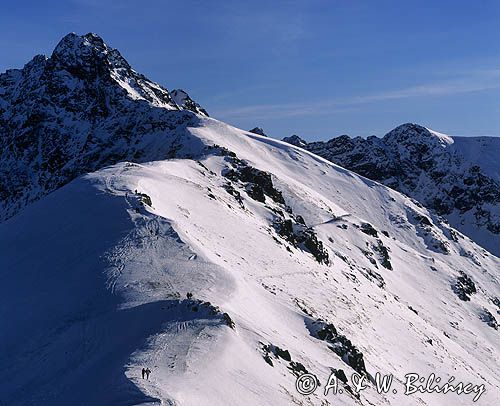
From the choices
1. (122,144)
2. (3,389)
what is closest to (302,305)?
(3,389)

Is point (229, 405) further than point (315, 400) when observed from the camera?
No

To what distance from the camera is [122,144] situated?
104m

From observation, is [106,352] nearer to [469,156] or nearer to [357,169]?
[357,169]

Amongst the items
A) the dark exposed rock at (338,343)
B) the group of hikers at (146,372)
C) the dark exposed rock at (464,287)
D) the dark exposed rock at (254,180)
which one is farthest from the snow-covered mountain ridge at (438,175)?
the group of hikers at (146,372)

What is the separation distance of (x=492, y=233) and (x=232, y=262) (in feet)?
459

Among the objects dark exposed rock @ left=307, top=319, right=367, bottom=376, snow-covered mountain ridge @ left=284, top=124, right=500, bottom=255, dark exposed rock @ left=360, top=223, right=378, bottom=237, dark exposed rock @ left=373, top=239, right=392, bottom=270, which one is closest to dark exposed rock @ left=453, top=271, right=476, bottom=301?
dark exposed rock @ left=373, top=239, right=392, bottom=270

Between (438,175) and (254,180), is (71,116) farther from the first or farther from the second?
(438,175)

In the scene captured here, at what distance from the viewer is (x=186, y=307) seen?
897 inches

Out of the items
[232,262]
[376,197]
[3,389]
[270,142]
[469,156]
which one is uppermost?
[469,156]

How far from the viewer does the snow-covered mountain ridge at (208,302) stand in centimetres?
1903

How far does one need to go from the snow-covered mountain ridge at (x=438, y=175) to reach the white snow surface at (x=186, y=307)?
104613 millimetres

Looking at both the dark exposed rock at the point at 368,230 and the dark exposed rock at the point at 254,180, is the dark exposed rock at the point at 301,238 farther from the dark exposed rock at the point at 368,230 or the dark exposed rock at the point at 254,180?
the dark exposed rock at the point at 368,230

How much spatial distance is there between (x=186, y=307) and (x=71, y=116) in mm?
120325

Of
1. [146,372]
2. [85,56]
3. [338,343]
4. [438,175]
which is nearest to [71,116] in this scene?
[85,56]
